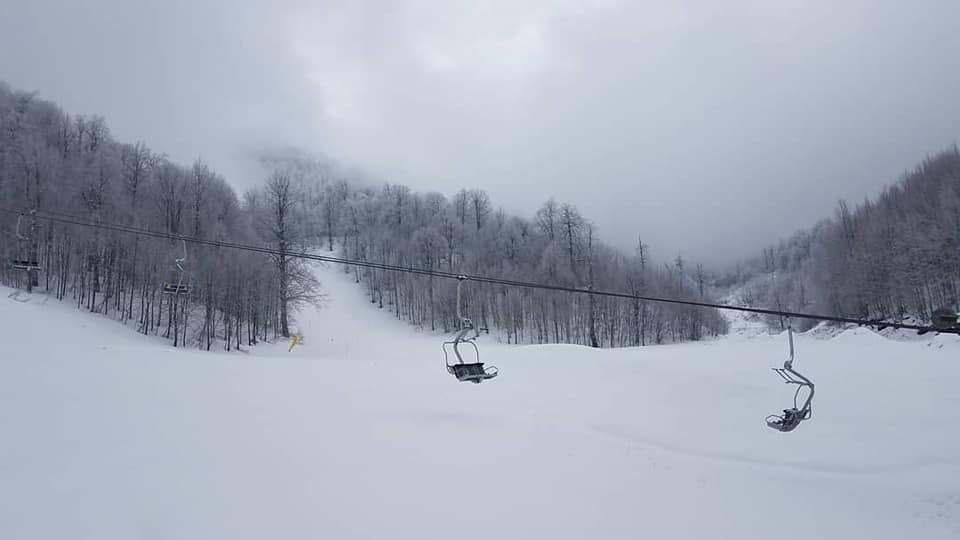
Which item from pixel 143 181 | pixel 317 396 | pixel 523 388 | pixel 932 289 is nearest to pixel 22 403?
pixel 317 396

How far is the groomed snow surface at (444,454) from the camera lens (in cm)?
855

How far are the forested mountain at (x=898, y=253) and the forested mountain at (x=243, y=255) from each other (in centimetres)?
1826

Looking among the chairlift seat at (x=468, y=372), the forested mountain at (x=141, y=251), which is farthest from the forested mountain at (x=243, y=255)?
Result: the chairlift seat at (x=468, y=372)

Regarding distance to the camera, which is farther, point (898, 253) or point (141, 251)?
point (898, 253)

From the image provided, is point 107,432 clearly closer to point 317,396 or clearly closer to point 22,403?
point 22,403

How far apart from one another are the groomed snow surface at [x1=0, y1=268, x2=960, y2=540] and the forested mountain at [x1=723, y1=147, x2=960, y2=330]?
3774 cm

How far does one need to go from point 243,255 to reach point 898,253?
7186 centimetres

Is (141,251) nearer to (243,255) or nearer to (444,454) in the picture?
(243,255)

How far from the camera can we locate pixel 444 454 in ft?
41.7

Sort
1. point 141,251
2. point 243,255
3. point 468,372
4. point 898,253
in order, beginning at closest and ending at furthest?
point 468,372 → point 141,251 → point 243,255 → point 898,253

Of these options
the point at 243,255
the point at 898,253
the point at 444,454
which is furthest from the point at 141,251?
the point at 898,253

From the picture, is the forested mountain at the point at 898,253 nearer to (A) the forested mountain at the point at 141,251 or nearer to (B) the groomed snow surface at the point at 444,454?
(B) the groomed snow surface at the point at 444,454

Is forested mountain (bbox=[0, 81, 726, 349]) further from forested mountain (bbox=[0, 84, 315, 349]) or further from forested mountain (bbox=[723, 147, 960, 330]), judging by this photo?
forested mountain (bbox=[723, 147, 960, 330])

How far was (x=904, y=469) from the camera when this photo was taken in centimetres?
1312
